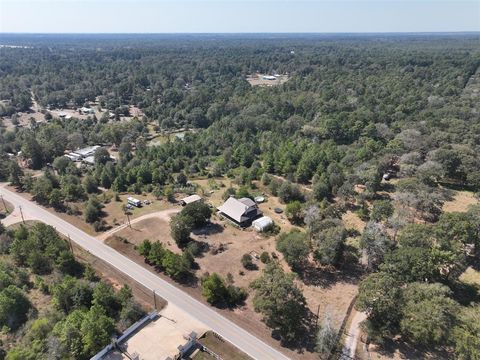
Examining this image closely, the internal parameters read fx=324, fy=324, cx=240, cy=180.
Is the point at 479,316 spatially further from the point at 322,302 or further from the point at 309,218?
the point at 309,218

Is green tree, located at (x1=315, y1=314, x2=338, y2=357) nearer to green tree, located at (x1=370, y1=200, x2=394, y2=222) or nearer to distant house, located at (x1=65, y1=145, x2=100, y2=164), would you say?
green tree, located at (x1=370, y1=200, x2=394, y2=222)

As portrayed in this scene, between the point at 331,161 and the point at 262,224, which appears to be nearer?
the point at 262,224

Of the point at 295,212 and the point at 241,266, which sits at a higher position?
the point at 295,212

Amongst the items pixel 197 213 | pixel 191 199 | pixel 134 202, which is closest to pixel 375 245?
pixel 197 213

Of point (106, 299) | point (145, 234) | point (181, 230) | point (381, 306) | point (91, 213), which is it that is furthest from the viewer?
point (91, 213)

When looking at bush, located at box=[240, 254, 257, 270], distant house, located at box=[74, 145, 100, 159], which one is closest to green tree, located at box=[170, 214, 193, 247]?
bush, located at box=[240, 254, 257, 270]

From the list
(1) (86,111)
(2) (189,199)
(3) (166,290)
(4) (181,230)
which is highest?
(4) (181,230)

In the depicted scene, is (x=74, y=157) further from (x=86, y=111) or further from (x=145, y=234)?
(x=86, y=111)
